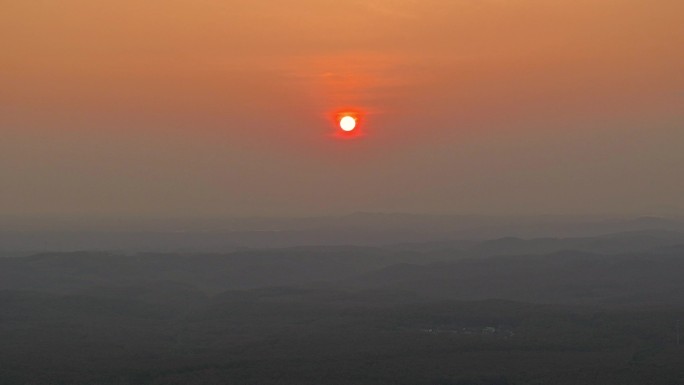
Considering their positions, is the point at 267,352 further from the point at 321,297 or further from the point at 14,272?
the point at 14,272

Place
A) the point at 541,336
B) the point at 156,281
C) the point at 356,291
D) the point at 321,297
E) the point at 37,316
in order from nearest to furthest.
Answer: the point at 541,336
the point at 37,316
the point at 321,297
the point at 356,291
the point at 156,281

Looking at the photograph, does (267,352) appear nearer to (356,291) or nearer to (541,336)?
(541,336)


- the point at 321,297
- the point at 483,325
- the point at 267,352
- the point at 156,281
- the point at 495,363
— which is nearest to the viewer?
the point at 495,363

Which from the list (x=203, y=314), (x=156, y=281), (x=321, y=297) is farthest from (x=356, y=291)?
(x=156, y=281)

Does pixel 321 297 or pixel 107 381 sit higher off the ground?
pixel 321 297

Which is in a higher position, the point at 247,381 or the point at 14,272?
the point at 14,272

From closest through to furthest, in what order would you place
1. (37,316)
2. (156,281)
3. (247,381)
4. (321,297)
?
1. (247,381)
2. (37,316)
3. (321,297)
4. (156,281)

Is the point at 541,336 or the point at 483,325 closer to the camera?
the point at 541,336

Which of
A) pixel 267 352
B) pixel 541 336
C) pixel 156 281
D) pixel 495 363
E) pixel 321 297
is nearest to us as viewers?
pixel 495 363

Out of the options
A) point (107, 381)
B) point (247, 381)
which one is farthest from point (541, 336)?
point (107, 381)
